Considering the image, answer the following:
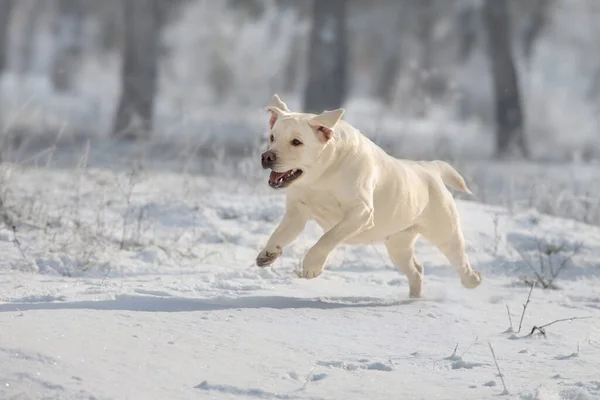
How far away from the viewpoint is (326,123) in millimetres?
5785

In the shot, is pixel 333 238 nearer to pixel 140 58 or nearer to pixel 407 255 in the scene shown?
pixel 407 255

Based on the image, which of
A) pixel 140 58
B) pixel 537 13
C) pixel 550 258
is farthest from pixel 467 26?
pixel 550 258

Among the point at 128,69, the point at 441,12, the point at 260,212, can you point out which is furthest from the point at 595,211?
the point at 441,12

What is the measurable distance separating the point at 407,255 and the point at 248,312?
1.52 m

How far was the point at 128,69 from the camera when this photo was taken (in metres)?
25.3

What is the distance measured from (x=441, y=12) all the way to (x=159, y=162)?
1878 cm

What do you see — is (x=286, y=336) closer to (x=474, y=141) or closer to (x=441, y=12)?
(x=474, y=141)

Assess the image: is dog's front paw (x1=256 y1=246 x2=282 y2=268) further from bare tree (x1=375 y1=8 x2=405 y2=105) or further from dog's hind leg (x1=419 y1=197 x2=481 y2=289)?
bare tree (x1=375 y1=8 x2=405 y2=105)

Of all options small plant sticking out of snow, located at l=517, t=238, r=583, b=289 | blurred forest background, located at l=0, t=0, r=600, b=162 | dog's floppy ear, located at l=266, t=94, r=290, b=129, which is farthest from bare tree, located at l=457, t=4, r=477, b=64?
dog's floppy ear, located at l=266, t=94, r=290, b=129

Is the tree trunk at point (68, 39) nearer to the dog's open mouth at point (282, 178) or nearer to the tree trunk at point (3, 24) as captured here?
the tree trunk at point (3, 24)

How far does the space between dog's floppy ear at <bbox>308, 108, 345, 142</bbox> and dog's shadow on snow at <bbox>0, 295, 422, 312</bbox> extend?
92cm

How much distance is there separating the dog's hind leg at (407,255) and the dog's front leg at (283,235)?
3.03ft

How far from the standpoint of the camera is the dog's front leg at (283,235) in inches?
234

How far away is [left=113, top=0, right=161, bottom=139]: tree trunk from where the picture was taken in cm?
2464
